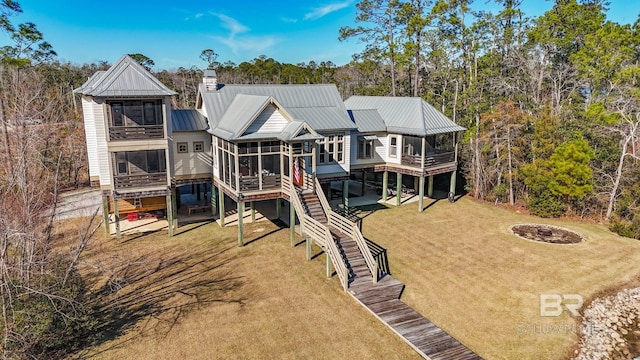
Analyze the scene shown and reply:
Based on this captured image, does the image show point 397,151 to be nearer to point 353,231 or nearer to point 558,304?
point 353,231

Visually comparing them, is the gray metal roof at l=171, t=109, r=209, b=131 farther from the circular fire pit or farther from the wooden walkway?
the circular fire pit

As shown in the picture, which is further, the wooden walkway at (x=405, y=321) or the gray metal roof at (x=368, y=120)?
the gray metal roof at (x=368, y=120)

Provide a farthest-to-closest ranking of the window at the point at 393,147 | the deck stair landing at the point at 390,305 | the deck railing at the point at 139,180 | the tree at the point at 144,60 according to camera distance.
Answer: the tree at the point at 144,60 → the window at the point at 393,147 → the deck railing at the point at 139,180 → the deck stair landing at the point at 390,305

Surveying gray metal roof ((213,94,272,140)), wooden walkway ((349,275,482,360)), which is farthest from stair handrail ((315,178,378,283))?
gray metal roof ((213,94,272,140))

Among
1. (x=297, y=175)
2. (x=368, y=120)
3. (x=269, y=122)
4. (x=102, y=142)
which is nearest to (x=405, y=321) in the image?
(x=297, y=175)

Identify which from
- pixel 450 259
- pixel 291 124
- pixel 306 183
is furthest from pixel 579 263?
pixel 291 124

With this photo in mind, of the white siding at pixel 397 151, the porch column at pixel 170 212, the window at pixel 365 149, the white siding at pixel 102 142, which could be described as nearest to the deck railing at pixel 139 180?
the white siding at pixel 102 142

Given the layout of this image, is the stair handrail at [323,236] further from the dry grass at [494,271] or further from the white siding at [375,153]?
the white siding at [375,153]
